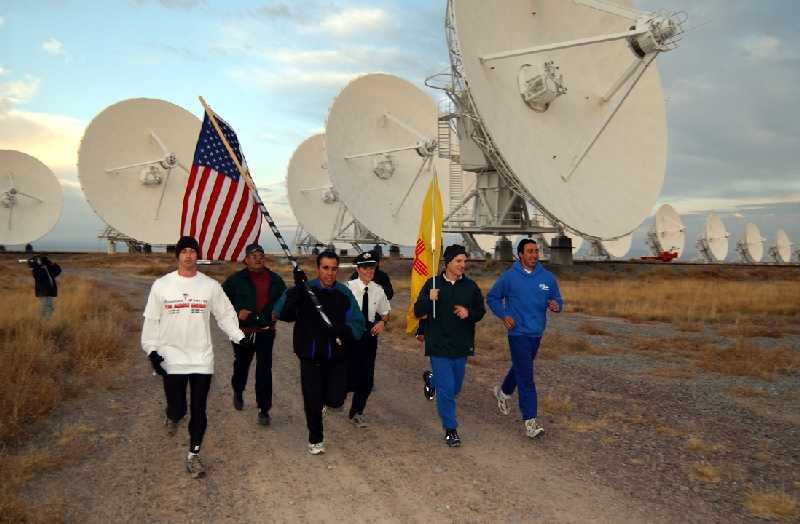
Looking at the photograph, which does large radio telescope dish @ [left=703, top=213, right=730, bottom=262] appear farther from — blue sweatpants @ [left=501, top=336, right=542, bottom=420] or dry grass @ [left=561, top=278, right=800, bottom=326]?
blue sweatpants @ [left=501, top=336, right=542, bottom=420]

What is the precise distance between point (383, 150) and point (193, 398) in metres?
33.4

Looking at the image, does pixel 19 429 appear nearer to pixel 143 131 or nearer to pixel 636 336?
pixel 636 336

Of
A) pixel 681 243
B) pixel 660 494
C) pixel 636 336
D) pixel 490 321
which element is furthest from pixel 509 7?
pixel 681 243

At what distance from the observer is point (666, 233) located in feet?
231

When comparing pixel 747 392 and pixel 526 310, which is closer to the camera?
pixel 526 310

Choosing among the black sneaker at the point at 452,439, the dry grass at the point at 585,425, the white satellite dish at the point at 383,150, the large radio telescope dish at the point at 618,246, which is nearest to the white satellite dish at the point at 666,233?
the large radio telescope dish at the point at 618,246

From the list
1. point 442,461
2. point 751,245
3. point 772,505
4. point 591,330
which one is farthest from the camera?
point 751,245

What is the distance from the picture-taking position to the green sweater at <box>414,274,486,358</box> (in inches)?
245

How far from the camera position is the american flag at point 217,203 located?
759cm

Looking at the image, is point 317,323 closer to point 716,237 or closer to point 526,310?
point 526,310

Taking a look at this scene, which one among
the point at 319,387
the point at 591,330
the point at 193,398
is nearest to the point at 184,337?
the point at 193,398

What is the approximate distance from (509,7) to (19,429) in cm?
2394

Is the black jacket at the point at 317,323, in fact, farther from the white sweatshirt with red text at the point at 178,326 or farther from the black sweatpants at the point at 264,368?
the black sweatpants at the point at 264,368

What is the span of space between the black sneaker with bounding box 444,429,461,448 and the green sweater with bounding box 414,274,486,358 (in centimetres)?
80
